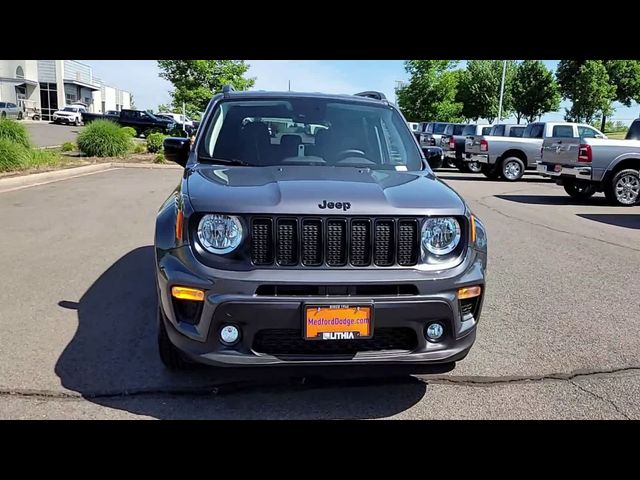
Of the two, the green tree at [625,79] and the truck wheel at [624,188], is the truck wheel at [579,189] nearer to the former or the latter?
the truck wheel at [624,188]

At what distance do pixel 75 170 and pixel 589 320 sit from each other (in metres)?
14.0

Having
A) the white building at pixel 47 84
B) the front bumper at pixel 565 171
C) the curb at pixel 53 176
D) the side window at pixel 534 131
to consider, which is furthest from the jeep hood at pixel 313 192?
the white building at pixel 47 84

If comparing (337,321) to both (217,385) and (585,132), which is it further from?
(585,132)

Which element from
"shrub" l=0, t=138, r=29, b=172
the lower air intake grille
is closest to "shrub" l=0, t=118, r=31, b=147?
"shrub" l=0, t=138, r=29, b=172

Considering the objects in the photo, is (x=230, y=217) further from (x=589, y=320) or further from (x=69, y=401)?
(x=589, y=320)

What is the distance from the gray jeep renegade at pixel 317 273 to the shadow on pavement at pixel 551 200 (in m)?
10.6

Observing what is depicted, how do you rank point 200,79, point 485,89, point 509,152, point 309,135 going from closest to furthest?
point 309,135, point 509,152, point 200,79, point 485,89

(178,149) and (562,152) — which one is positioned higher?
(178,149)

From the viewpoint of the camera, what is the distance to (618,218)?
1087 centimetres

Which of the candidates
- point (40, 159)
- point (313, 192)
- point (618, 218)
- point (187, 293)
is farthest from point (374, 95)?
point (40, 159)

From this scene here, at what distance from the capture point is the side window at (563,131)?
17.5 m

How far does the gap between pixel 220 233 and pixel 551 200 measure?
40.8 ft

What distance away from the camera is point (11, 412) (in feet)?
10.1

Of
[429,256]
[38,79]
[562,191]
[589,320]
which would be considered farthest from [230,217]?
[38,79]
